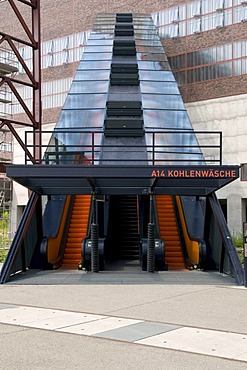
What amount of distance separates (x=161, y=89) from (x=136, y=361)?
23471mm

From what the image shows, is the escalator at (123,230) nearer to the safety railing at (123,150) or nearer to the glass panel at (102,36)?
the safety railing at (123,150)

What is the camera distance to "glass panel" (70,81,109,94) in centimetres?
2911

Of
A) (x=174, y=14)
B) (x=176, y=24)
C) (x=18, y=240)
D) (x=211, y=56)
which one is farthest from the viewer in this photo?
(x=174, y=14)

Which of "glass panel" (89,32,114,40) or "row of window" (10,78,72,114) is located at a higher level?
"glass panel" (89,32,114,40)

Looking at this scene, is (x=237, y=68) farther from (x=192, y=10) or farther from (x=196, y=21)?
(x=192, y=10)

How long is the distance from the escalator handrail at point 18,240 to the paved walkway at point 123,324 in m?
0.42

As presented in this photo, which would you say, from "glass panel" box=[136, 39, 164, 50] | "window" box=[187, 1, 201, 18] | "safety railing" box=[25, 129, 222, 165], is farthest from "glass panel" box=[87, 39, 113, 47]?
"safety railing" box=[25, 129, 222, 165]

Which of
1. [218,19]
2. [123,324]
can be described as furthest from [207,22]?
[123,324]

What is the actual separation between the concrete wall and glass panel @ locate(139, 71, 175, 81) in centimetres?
595

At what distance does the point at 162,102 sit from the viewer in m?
27.7

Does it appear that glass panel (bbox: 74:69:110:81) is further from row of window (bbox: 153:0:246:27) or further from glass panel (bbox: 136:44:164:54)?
row of window (bbox: 153:0:246:27)

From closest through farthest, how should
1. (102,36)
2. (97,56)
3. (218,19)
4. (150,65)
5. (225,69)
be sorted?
(150,65)
(97,56)
(225,69)
(218,19)
(102,36)

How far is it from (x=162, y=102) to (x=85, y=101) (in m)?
3.60

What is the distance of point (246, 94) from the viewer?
3550cm
